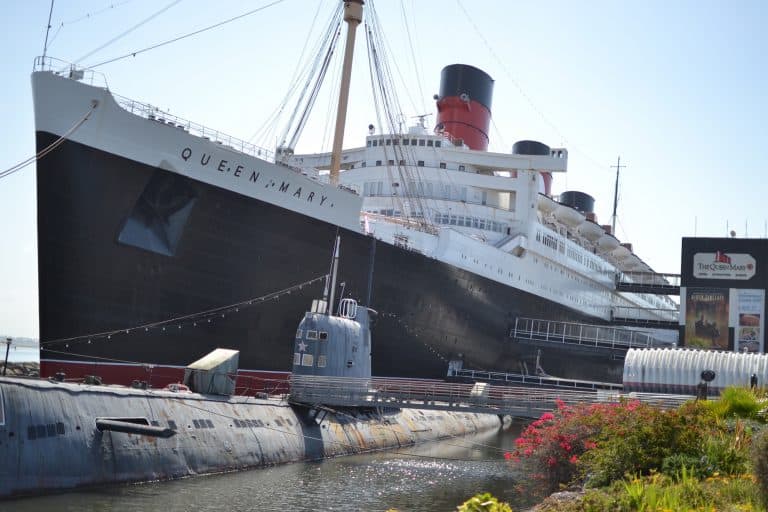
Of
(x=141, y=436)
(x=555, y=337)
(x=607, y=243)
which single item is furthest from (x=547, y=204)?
(x=141, y=436)

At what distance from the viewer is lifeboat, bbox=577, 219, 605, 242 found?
185 feet

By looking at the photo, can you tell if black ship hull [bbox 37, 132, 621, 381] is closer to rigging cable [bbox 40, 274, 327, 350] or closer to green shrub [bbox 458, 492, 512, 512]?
rigging cable [bbox 40, 274, 327, 350]

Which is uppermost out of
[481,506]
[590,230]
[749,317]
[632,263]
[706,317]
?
[590,230]

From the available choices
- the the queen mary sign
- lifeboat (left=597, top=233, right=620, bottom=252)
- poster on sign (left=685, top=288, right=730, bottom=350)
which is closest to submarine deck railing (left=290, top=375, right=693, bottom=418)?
poster on sign (left=685, top=288, right=730, bottom=350)

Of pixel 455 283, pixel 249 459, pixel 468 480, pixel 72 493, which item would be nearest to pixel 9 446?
pixel 72 493

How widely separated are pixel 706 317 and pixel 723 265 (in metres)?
2.85

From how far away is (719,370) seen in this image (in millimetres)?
27906

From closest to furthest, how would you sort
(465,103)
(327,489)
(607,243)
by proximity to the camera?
(327,489) < (465,103) < (607,243)

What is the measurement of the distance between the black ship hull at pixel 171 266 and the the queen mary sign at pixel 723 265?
62.0 feet

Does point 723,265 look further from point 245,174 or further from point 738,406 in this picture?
point 738,406

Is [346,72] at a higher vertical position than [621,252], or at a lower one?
higher

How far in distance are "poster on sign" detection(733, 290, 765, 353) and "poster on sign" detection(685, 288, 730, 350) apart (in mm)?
610

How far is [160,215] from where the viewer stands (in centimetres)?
2359

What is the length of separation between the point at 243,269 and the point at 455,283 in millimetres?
13788
